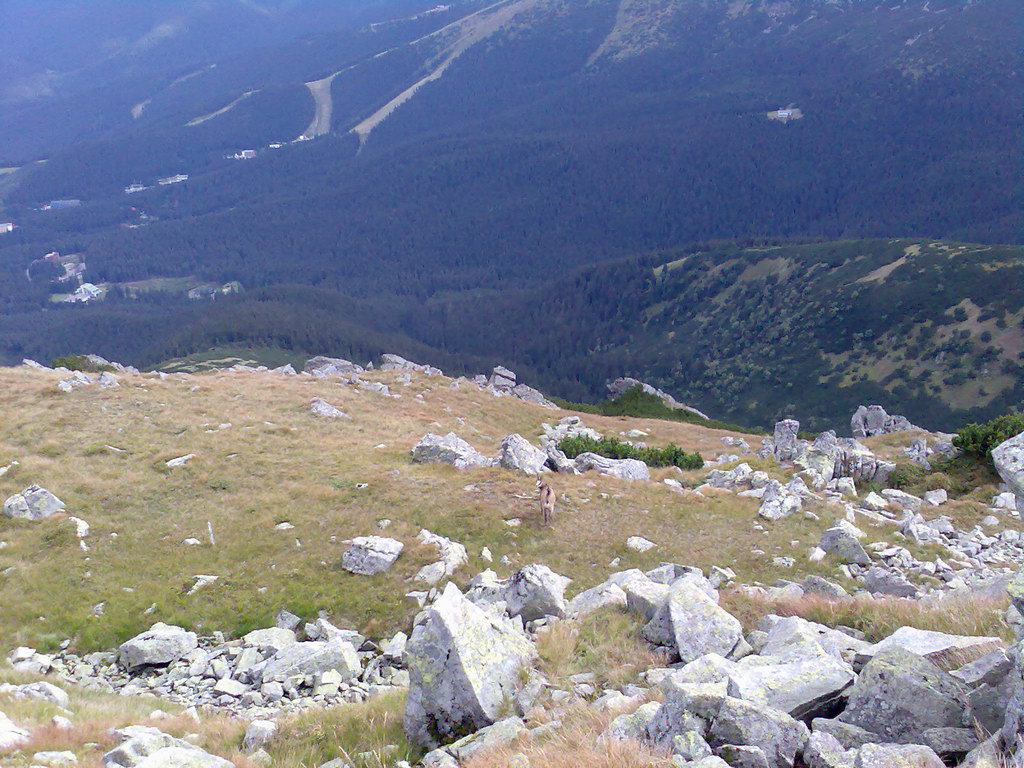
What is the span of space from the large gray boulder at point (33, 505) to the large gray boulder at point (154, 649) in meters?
9.19

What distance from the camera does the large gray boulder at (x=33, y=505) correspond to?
22.8 metres

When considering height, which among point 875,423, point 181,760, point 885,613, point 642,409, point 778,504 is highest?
point 181,760

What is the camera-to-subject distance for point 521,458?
29484mm

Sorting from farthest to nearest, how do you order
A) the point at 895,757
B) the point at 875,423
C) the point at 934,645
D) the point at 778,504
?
the point at 875,423 < the point at 778,504 < the point at 934,645 < the point at 895,757

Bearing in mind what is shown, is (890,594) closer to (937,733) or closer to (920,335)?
(937,733)

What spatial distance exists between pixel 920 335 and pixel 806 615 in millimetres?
168178

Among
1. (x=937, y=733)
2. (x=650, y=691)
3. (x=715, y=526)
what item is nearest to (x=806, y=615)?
(x=650, y=691)

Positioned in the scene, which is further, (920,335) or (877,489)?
(920,335)

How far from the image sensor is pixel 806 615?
42.4 ft

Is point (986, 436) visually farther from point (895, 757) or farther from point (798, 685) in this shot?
point (895, 757)

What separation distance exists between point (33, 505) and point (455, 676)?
66.9 feet

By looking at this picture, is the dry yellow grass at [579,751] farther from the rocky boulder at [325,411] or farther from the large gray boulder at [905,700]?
the rocky boulder at [325,411]

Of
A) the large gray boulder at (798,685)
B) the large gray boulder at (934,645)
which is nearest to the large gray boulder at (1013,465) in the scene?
the large gray boulder at (934,645)

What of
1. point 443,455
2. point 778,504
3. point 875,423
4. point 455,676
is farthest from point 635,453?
point 875,423
